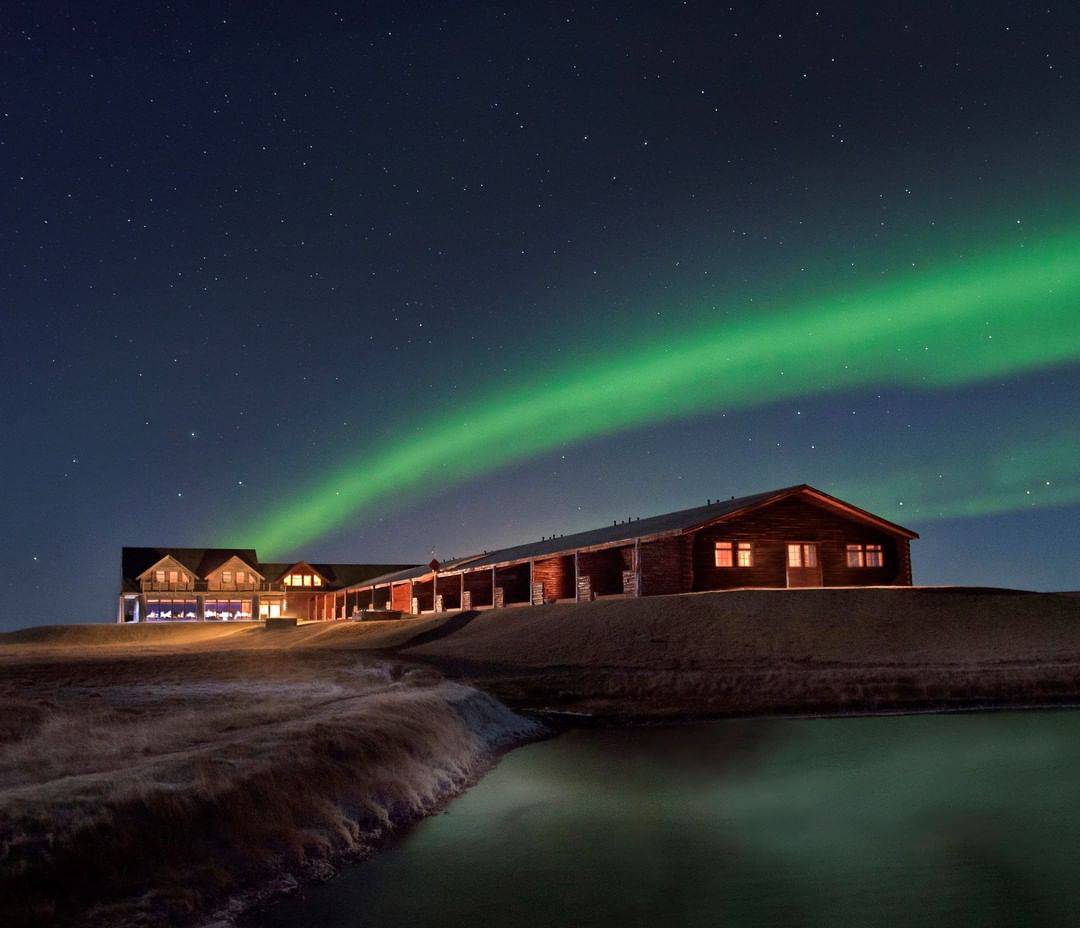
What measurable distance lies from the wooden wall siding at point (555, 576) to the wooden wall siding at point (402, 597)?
70.3 ft

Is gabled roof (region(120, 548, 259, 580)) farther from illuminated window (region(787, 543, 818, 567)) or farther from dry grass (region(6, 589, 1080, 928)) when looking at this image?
illuminated window (region(787, 543, 818, 567))

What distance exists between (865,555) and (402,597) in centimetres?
4184

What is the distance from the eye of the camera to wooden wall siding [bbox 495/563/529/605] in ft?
191

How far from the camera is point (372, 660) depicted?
109 feet

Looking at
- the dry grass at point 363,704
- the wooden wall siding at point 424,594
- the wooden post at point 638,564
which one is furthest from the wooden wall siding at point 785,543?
the wooden wall siding at point 424,594

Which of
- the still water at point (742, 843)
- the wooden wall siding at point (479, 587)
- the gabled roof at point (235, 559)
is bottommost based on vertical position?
the still water at point (742, 843)

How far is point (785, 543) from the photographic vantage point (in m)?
44.6

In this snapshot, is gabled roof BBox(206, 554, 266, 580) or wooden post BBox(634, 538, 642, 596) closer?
wooden post BBox(634, 538, 642, 596)

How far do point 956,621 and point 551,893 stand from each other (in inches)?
1193

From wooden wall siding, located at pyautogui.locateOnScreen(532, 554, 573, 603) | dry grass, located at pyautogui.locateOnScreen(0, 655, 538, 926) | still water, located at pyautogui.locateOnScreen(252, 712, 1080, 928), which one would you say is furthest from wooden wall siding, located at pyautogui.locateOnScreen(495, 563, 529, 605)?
still water, located at pyautogui.locateOnScreen(252, 712, 1080, 928)

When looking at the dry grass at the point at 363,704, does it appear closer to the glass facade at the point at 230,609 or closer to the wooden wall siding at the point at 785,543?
the wooden wall siding at the point at 785,543

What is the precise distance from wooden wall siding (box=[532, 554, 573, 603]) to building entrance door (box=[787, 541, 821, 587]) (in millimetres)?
13519

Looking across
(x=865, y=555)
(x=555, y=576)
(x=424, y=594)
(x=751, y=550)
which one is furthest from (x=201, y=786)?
(x=424, y=594)

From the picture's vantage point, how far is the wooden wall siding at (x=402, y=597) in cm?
7438
